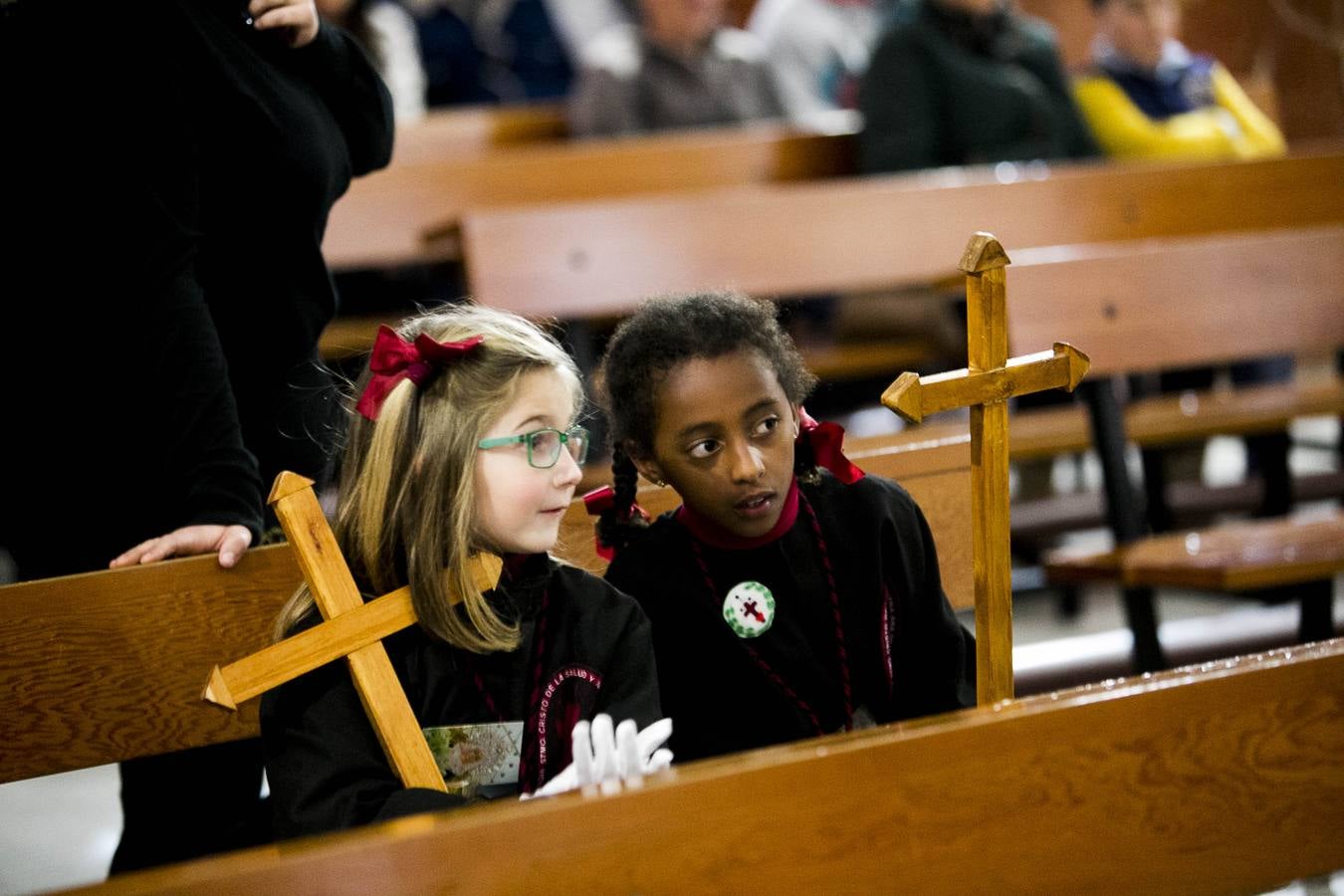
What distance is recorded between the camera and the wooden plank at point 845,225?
322cm

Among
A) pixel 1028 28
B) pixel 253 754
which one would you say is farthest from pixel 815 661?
pixel 1028 28

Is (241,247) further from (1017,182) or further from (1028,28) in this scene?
(1028,28)

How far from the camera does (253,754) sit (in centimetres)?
195

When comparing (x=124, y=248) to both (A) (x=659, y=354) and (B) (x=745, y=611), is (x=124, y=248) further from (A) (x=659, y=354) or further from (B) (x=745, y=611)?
(B) (x=745, y=611)

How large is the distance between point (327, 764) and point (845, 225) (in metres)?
2.38

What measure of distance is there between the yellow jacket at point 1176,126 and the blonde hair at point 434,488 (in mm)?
3449

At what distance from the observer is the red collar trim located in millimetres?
1615

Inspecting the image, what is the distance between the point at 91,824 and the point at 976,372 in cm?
224

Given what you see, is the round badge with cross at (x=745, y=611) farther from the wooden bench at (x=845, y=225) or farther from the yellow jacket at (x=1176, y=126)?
the yellow jacket at (x=1176, y=126)

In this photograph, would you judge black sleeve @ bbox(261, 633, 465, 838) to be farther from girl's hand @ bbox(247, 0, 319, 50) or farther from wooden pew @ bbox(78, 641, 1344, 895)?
girl's hand @ bbox(247, 0, 319, 50)

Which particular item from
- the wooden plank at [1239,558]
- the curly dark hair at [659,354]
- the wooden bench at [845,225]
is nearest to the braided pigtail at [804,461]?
the curly dark hair at [659,354]

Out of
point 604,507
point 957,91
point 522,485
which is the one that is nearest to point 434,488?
point 522,485

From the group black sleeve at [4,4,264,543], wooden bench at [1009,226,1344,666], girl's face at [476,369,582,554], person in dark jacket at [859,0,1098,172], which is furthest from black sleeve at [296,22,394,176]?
person in dark jacket at [859,0,1098,172]

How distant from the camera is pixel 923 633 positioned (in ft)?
5.54
